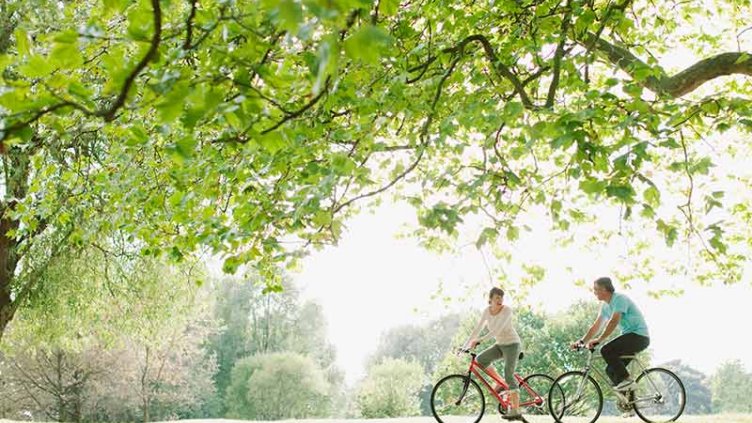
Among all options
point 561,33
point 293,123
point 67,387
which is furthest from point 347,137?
point 67,387

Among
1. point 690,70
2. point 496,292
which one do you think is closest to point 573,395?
point 496,292

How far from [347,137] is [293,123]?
18.6 inches

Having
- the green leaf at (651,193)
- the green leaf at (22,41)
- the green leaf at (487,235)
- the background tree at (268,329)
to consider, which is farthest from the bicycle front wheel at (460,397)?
the background tree at (268,329)

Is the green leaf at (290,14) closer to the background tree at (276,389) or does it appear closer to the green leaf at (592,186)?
the green leaf at (592,186)

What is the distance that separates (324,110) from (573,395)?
7.08 meters

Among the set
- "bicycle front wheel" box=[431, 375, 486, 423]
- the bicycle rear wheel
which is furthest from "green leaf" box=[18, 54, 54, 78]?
the bicycle rear wheel

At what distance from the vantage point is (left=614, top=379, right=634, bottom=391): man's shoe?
32.4 ft

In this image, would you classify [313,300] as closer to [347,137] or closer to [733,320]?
[733,320]

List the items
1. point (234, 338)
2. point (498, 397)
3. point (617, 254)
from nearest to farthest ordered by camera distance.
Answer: point (498, 397) → point (617, 254) → point (234, 338)

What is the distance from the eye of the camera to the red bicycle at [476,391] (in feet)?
35.3

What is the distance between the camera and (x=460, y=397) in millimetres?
11000

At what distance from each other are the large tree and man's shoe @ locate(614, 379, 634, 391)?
3484 millimetres

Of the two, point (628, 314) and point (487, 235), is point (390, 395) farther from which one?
point (487, 235)

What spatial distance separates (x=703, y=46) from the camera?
12.2 meters
